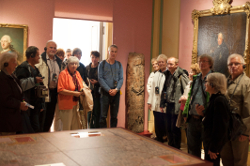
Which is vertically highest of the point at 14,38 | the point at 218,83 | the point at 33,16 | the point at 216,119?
the point at 33,16

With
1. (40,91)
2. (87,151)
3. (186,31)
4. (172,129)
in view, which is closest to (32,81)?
(40,91)

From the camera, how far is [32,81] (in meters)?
4.26

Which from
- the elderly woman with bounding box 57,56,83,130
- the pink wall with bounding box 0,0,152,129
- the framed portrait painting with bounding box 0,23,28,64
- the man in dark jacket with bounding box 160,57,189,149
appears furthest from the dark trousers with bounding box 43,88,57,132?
the man in dark jacket with bounding box 160,57,189,149

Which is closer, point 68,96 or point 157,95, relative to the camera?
point 68,96

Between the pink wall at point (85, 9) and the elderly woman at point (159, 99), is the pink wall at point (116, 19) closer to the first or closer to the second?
the pink wall at point (85, 9)

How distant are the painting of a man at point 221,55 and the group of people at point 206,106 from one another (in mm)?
733

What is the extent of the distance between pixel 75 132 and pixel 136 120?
3.89m

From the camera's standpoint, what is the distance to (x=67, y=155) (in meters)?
2.16

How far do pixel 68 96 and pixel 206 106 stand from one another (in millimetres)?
2276

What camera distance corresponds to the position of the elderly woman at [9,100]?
3400 mm

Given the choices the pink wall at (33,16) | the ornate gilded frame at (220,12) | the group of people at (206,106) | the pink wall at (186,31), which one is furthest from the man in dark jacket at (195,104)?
the pink wall at (33,16)

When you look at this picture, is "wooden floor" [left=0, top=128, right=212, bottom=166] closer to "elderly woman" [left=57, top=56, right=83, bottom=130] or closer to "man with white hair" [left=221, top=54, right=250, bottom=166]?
"man with white hair" [left=221, top=54, right=250, bottom=166]

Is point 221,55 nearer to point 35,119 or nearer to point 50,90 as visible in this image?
point 50,90

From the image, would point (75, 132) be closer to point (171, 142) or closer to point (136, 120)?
point (171, 142)
